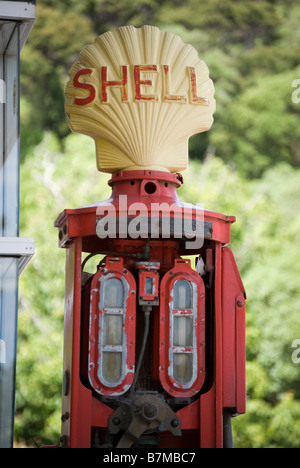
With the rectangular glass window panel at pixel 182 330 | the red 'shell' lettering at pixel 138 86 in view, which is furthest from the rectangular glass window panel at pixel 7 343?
the red 'shell' lettering at pixel 138 86

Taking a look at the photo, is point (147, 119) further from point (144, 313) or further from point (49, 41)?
point (49, 41)

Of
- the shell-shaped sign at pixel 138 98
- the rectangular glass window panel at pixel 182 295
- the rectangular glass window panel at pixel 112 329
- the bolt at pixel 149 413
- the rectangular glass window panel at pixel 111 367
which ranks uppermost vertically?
the shell-shaped sign at pixel 138 98

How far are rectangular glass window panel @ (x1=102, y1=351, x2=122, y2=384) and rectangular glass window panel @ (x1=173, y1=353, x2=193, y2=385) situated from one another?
0.39 m

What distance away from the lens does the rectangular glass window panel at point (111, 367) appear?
636cm

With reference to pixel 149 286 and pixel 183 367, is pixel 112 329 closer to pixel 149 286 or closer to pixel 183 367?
pixel 149 286

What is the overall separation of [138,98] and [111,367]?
1.93 meters

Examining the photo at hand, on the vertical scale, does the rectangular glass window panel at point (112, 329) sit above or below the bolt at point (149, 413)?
above

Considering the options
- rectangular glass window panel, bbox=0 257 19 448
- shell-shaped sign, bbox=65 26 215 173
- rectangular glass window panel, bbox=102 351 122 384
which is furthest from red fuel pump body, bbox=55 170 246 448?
rectangular glass window panel, bbox=0 257 19 448

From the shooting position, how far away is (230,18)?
26016 millimetres

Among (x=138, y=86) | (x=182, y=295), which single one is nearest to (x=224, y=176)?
(x=138, y=86)

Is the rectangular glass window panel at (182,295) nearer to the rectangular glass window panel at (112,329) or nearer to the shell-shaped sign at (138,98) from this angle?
the rectangular glass window panel at (112,329)

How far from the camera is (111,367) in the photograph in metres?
6.38

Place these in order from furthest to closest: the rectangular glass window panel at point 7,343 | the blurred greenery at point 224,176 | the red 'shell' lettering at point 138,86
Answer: the blurred greenery at point 224,176 → the red 'shell' lettering at point 138,86 → the rectangular glass window panel at point 7,343

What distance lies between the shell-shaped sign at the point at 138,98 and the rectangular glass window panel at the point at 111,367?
138 centimetres
